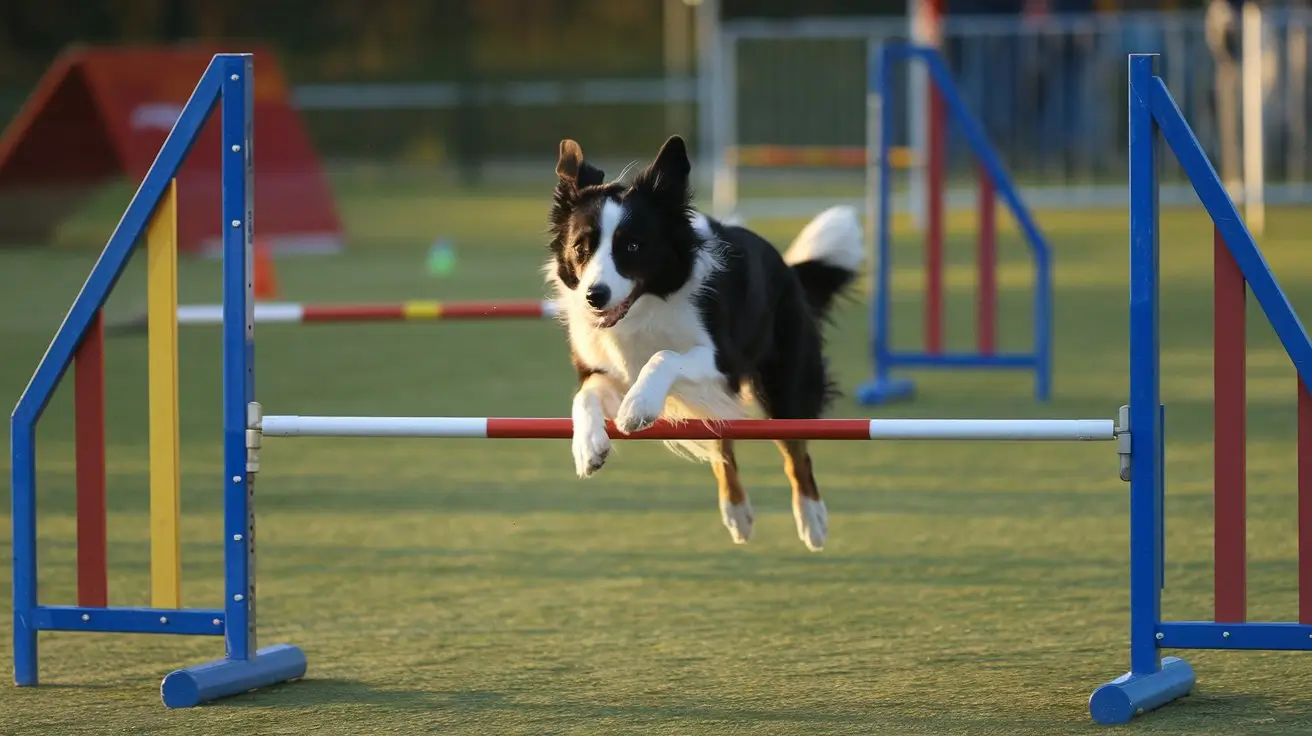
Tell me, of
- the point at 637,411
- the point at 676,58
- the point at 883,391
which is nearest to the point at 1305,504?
the point at 637,411

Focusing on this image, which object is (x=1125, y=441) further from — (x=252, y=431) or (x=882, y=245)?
(x=882, y=245)

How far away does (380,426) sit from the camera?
3797 mm

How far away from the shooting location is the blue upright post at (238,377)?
3824mm

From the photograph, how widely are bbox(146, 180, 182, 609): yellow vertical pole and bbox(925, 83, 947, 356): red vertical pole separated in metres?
4.65

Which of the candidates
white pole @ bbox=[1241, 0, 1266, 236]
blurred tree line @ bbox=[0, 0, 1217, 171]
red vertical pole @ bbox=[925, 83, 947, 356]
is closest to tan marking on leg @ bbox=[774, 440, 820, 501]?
red vertical pole @ bbox=[925, 83, 947, 356]

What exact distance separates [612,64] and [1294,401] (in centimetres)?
1851

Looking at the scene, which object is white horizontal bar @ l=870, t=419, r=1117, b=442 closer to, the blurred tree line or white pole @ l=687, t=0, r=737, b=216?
white pole @ l=687, t=0, r=737, b=216

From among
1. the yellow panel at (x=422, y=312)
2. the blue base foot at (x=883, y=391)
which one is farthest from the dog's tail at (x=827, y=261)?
the blue base foot at (x=883, y=391)

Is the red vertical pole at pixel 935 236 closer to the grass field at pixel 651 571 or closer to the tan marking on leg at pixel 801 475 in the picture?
the grass field at pixel 651 571

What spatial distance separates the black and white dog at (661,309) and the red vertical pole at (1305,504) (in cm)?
122

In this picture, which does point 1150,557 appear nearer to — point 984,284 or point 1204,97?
point 984,284

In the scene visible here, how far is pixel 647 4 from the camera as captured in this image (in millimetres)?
26281

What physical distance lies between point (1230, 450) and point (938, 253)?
477 centimetres

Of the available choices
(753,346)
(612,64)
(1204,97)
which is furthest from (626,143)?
(753,346)
